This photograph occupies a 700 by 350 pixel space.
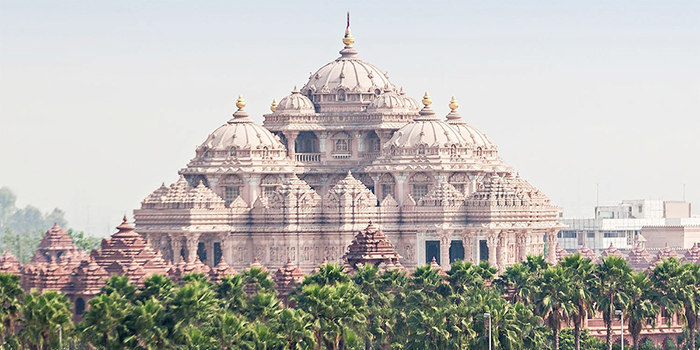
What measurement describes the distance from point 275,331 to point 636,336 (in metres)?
25.2

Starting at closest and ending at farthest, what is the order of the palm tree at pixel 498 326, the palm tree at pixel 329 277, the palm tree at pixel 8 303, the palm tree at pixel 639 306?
the palm tree at pixel 8 303 < the palm tree at pixel 498 326 < the palm tree at pixel 639 306 < the palm tree at pixel 329 277

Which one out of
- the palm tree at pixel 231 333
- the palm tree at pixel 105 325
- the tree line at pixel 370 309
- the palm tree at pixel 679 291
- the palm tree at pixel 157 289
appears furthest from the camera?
the palm tree at pixel 679 291

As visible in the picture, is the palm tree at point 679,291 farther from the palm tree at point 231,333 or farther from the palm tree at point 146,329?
the palm tree at point 146,329

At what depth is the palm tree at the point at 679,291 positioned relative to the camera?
491 ft

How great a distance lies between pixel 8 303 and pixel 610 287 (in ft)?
104

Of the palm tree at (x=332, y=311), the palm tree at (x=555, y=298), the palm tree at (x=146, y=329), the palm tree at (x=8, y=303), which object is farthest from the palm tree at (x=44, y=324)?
the palm tree at (x=555, y=298)

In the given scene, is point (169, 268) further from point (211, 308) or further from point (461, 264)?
point (211, 308)

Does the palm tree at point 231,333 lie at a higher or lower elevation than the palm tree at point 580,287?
lower

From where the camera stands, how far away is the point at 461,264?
513ft

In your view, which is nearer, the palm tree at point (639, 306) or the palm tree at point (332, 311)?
the palm tree at point (332, 311)

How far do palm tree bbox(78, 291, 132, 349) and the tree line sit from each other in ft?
0.16

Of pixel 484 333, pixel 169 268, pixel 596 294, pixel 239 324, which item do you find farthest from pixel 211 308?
pixel 169 268

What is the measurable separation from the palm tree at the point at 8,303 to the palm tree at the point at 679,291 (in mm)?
34364

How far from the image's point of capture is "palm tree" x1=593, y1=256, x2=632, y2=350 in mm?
147875
